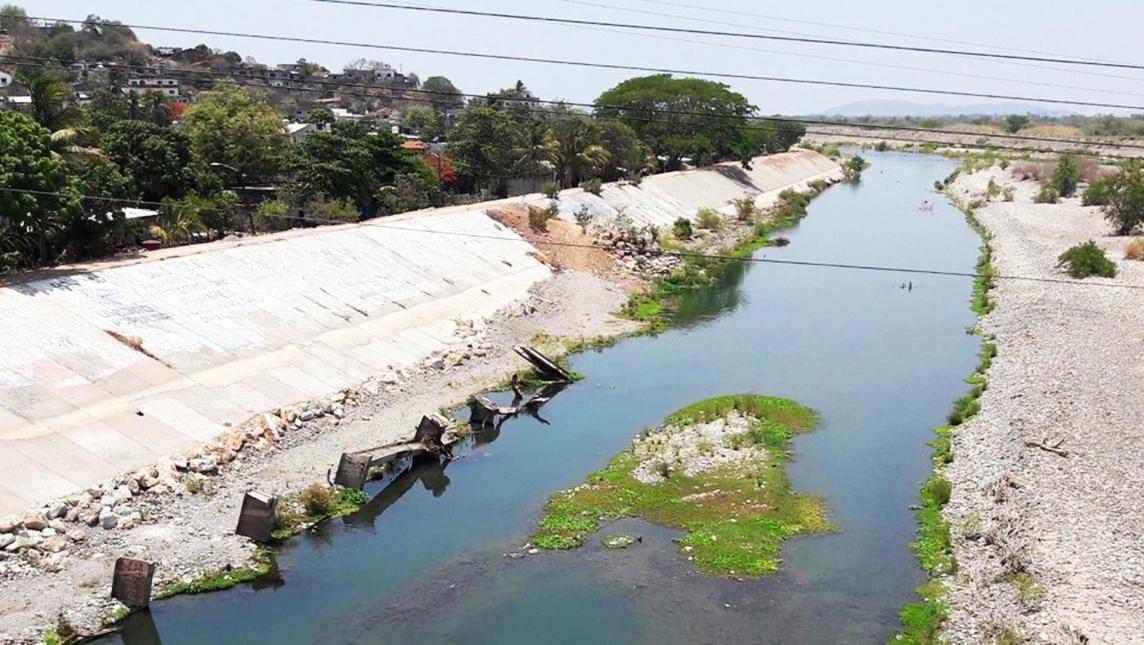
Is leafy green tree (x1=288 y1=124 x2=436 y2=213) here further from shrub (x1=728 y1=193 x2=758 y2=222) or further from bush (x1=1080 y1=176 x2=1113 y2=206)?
bush (x1=1080 y1=176 x2=1113 y2=206)

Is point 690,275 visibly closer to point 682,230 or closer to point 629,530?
point 682,230

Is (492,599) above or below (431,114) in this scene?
below

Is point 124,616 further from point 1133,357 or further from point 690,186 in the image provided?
point 690,186

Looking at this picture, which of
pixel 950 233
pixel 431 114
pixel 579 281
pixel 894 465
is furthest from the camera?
pixel 431 114

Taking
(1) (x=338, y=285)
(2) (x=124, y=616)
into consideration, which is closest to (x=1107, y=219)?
(1) (x=338, y=285)

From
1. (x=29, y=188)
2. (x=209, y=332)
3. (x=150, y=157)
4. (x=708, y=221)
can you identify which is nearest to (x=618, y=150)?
(x=708, y=221)

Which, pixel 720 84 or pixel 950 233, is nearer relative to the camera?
pixel 950 233

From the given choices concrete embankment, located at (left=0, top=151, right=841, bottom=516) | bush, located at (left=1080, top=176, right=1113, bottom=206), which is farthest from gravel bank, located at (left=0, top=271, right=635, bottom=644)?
bush, located at (left=1080, top=176, right=1113, bottom=206)
